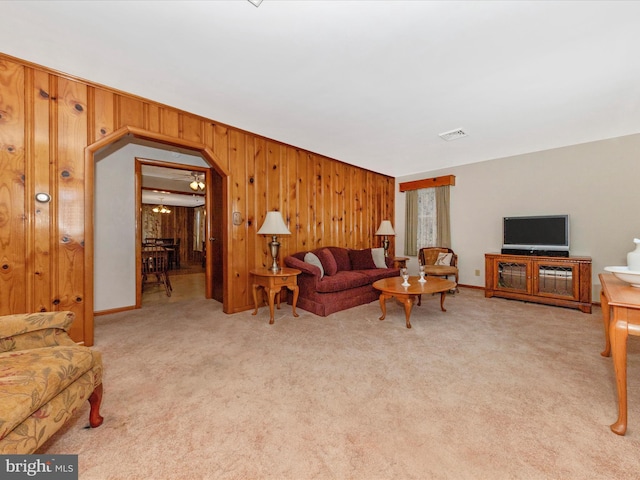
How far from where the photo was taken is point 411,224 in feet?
20.2

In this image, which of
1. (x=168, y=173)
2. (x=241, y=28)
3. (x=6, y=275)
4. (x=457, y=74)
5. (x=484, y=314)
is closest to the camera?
(x=241, y=28)

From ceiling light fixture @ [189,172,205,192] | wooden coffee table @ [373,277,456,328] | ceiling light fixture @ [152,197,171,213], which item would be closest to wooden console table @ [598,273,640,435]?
wooden coffee table @ [373,277,456,328]

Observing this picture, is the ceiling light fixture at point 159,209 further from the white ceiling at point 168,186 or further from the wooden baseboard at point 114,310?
the wooden baseboard at point 114,310

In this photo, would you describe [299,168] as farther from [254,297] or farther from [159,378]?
[159,378]

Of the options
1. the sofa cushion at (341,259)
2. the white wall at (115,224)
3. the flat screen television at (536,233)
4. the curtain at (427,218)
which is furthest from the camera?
the curtain at (427,218)

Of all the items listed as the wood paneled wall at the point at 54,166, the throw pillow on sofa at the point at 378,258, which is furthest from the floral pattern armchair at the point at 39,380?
the throw pillow on sofa at the point at 378,258

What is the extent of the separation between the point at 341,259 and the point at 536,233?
3105 mm

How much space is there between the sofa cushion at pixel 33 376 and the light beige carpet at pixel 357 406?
411mm

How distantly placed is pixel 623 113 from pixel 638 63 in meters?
1.28

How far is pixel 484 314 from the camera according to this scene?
141 inches

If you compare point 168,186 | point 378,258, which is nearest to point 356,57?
point 378,258

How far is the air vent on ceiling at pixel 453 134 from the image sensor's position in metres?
3.78

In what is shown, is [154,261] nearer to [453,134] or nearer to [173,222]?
[453,134]

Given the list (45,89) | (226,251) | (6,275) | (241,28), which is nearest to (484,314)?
(226,251)
